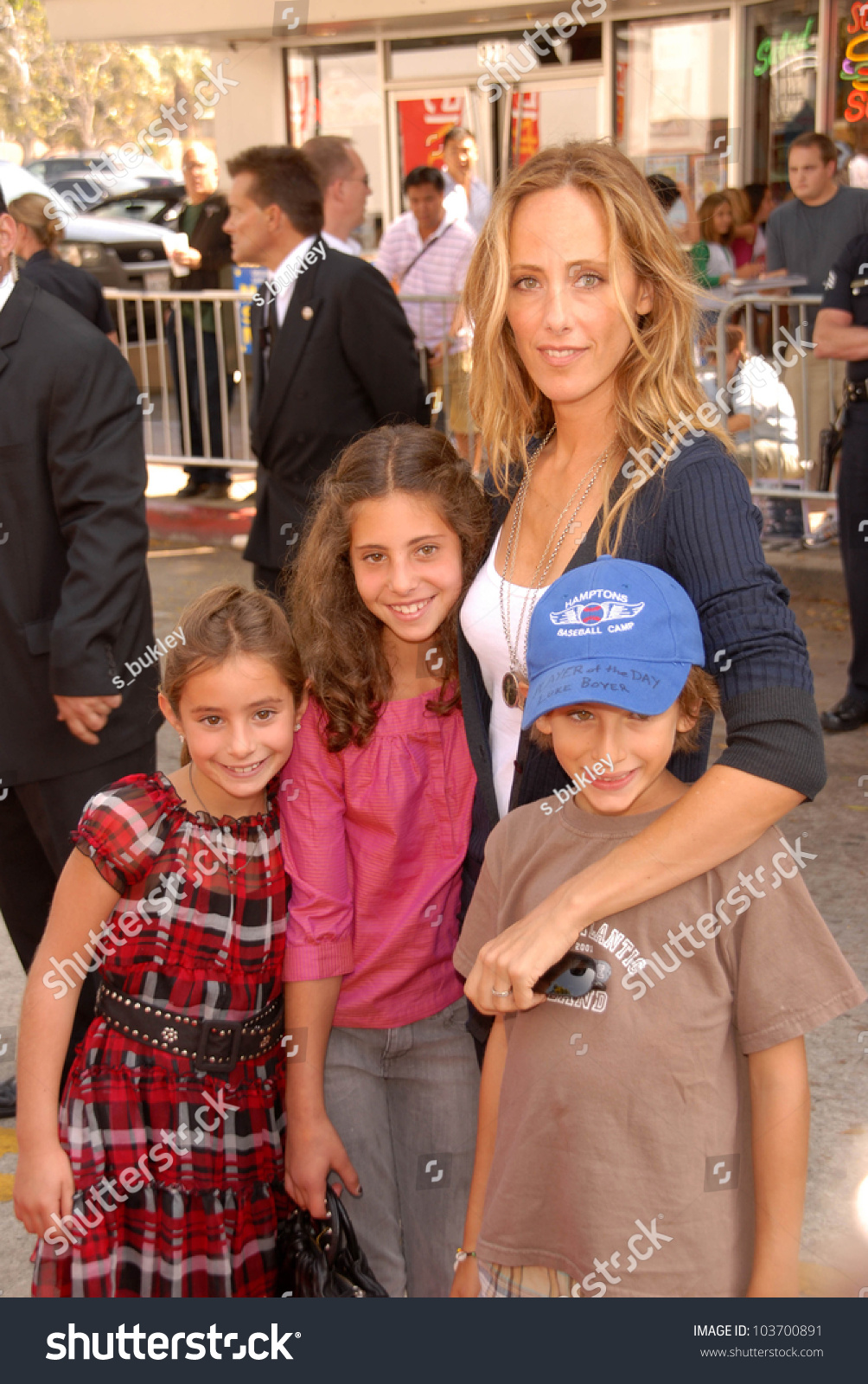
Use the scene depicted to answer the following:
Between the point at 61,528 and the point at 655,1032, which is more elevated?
the point at 61,528

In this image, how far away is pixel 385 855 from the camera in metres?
2.24

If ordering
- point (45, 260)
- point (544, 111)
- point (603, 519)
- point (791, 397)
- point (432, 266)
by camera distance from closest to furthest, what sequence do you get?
point (603, 519) < point (45, 260) < point (791, 397) < point (432, 266) < point (544, 111)

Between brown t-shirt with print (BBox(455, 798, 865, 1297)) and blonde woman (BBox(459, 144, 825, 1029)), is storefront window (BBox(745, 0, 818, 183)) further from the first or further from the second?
brown t-shirt with print (BBox(455, 798, 865, 1297))

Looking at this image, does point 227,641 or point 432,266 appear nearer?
point 227,641

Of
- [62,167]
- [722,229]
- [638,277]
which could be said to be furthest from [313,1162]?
[62,167]

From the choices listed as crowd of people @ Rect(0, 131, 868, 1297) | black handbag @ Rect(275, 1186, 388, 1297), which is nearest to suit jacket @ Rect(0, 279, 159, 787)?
crowd of people @ Rect(0, 131, 868, 1297)

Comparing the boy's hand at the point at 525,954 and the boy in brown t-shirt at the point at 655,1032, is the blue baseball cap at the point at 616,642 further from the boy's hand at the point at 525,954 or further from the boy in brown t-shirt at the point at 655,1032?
the boy's hand at the point at 525,954

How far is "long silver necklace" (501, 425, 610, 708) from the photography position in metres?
1.98

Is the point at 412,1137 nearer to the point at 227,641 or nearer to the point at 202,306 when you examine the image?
the point at 227,641

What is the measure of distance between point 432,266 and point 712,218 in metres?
2.29

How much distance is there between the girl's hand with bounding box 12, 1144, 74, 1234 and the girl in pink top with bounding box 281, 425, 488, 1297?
0.36 metres

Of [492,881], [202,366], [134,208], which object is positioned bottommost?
[492,881]

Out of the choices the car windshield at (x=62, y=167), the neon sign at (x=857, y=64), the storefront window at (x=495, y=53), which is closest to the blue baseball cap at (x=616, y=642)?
the neon sign at (x=857, y=64)

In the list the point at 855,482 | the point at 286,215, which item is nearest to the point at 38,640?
the point at 286,215
